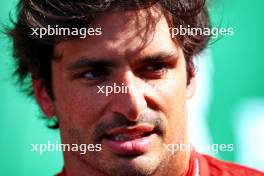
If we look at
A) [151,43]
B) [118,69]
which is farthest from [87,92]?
[151,43]

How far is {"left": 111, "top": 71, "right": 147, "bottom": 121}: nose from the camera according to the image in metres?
1.70

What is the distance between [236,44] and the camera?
98.2 inches

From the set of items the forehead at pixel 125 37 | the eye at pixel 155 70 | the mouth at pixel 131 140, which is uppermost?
the forehead at pixel 125 37

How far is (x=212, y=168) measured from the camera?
209 cm

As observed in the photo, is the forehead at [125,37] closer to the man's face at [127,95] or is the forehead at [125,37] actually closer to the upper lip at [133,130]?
the man's face at [127,95]

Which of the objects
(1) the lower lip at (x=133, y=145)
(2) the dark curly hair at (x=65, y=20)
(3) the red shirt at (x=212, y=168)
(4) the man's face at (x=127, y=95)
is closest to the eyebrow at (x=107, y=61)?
(4) the man's face at (x=127, y=95)

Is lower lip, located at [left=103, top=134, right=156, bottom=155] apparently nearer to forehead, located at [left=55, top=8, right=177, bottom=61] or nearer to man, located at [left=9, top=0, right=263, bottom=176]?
man, located at [left=9, top=0, right=263, bottom=176]

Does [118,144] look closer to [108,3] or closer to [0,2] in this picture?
[108,3]
